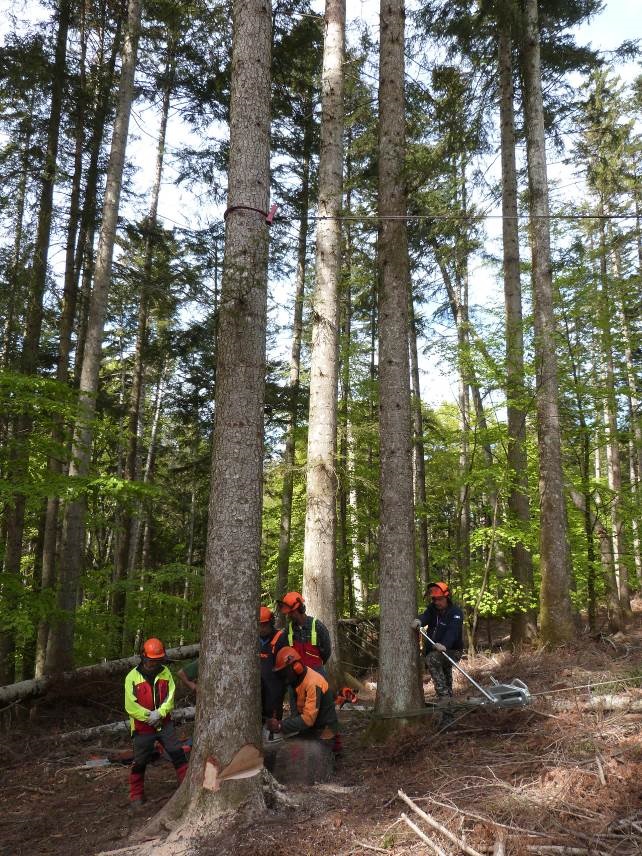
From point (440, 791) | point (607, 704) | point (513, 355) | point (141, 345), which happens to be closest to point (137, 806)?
point (440, 791)

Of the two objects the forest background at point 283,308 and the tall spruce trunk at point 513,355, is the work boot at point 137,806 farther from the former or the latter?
the tall spruce trunk at point 513,355

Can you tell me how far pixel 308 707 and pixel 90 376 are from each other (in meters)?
7.36

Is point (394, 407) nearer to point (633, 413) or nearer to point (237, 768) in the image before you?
point (237, 768)

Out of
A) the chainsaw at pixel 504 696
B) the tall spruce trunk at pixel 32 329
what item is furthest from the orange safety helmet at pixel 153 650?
the tall spruce trunk at pixel 32 329

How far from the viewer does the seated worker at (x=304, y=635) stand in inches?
261

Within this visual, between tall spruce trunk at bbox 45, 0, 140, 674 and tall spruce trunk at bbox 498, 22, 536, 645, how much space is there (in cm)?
747

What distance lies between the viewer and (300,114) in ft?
48.6

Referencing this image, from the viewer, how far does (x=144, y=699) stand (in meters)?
5.93

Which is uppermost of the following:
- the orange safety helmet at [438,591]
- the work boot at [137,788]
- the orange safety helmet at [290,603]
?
the orange safety helmet at [438,591]

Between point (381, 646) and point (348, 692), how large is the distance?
211cm

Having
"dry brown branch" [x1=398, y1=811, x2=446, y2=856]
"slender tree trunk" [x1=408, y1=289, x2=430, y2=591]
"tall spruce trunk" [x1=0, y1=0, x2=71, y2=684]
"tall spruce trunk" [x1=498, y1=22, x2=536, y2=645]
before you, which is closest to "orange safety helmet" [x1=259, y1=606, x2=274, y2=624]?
"dry brown branch" [x1=398, y1=811, x2=446, y2=856]

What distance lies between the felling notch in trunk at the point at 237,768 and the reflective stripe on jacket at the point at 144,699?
5.36 ft

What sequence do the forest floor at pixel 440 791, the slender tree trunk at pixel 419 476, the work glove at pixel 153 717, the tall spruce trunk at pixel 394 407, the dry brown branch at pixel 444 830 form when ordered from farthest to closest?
the slender tree trunk at pixel 419 476 < the tall spruce trunk at pixel 394 407 < the work glove at pixel 153 717 < the forest floor at pixel 440 791 < the dry brown branch at pixel 444 830

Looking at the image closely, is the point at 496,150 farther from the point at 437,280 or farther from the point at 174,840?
the point at 174,840
